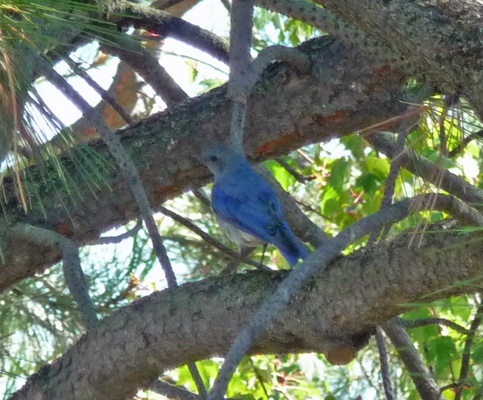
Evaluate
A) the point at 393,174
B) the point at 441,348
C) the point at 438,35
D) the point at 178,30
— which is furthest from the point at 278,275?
the point at 178,30

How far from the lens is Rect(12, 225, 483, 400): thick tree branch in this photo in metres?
1.49

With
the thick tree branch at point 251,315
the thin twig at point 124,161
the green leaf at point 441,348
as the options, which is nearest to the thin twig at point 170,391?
the thick tree branch at point 251,315

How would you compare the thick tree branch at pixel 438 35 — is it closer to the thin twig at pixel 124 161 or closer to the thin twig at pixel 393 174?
the thin twig at pixel 393 174

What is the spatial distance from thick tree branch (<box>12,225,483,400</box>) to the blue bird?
66 centimetres

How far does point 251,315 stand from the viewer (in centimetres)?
166

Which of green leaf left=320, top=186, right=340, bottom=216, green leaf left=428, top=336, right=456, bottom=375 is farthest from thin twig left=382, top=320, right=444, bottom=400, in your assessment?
green leaf left=320, top=186, right=340, bottom=216

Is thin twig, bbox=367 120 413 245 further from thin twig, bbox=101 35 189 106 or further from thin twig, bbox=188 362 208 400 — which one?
thin twig, bbox=101 35 189 106

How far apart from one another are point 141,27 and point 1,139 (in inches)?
42.5

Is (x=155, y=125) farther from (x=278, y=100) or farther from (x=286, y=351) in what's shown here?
(x=286, y=351)

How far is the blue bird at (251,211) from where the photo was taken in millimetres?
2428

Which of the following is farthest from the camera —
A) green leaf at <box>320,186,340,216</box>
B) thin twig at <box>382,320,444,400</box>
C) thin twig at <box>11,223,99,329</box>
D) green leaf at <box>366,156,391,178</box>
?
green leaf at <box>320,186,340,216</box>

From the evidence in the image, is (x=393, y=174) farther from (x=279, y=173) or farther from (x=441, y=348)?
(x=279, y=173)

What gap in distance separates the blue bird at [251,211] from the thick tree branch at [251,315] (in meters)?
0.66

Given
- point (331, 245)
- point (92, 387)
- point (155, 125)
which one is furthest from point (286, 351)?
point (155, 125)
